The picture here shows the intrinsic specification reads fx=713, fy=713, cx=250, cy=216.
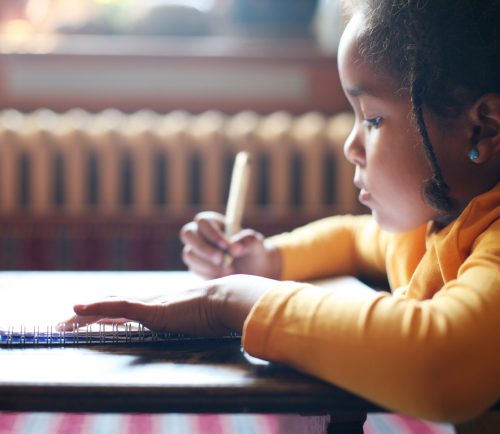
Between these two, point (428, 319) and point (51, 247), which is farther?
point (51, 247)

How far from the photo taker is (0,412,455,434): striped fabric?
1.08 meters

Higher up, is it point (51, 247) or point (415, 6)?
point (415, 6)

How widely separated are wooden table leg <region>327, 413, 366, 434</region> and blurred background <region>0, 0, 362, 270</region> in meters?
1.29

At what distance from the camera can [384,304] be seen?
1.50 feet

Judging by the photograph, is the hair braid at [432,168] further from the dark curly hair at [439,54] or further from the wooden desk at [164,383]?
the wooden desk at [164,383]

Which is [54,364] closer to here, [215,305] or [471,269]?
[215,305]

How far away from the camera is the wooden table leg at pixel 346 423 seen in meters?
0.46

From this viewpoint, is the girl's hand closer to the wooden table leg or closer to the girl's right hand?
the wooden table leg

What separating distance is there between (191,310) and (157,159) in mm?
1273

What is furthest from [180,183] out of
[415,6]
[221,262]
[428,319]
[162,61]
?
[428,319]

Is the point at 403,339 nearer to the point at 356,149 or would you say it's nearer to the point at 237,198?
the point at 356,149

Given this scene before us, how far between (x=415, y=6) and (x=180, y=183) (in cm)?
123

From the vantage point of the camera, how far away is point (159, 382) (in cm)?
44

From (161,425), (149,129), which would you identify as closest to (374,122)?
(161,425)
